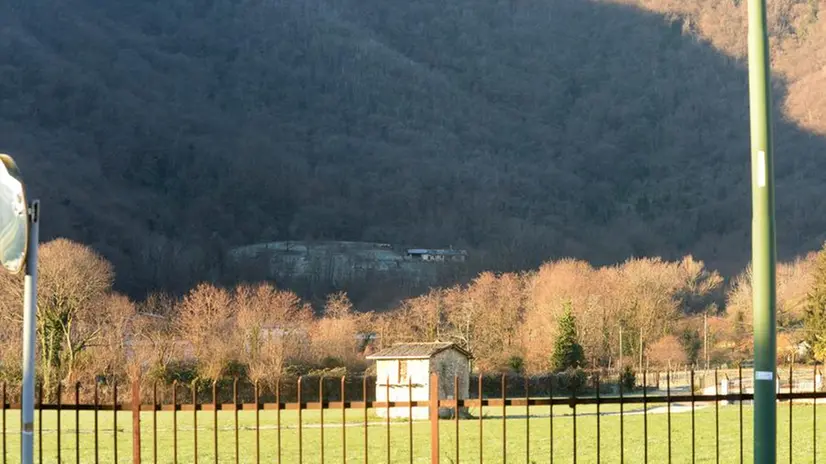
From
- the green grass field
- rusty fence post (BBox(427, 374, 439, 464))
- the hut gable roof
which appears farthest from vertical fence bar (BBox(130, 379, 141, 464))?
the hut gable roof

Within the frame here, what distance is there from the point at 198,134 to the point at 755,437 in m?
181

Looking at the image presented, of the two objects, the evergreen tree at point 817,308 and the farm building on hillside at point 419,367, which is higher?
the evergreen tree at point 817,308

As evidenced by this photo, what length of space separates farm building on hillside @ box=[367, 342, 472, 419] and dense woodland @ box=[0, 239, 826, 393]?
216 inches

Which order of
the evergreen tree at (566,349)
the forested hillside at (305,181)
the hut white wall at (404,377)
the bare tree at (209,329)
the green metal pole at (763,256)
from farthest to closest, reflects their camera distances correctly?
1. the forested hillside at (305,181)
2. the evergreen tree at (566,349)
3. the bare tree at (209,329)
4. the hut white wall at (404,377)
5. the green metal pole at (763,256)

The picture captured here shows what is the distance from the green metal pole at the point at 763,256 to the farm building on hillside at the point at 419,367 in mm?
34173

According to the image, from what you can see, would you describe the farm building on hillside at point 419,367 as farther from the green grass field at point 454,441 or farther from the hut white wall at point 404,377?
the green grass field at point 454,441

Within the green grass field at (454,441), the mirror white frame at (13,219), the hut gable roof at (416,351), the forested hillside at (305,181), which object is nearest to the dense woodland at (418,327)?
the hut gable roof at (416,351)

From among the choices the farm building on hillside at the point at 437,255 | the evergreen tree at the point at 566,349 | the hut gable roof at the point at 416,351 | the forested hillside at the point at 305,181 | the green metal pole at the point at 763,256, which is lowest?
the evergreen tree at the point at 566,349

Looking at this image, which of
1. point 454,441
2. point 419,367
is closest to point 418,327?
point 419,367

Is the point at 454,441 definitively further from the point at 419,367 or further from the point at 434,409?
the point at 434,409

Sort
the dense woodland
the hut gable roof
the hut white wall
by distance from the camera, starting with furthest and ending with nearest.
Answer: the dense woodland → the hut gable roof → the hut white wall

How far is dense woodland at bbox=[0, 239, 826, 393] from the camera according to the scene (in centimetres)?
5569

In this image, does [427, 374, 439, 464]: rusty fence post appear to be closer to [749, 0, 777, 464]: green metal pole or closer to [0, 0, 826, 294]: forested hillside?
[749, 0, 777, 464]: green metal pole

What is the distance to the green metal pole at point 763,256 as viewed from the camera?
304 inches
